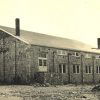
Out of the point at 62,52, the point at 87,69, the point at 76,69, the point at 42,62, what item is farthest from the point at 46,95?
the point at 87,69

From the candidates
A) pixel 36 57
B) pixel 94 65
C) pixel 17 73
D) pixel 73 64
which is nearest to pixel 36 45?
pixel 36 57

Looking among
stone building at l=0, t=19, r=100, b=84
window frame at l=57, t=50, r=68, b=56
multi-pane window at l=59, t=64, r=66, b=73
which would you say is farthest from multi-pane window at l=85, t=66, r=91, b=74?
window frame at l=57, t=50, r=68, b=56

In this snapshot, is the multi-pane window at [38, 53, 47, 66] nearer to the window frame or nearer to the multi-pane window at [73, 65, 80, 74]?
the window frame

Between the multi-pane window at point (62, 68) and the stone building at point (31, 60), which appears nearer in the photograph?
the stone building at point (31, 60)

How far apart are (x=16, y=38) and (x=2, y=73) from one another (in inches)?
214

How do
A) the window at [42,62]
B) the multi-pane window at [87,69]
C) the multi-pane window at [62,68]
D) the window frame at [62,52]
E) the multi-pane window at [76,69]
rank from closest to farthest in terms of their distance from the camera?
the window at [42,62]
the window frame at [62,52]
the multi-pane window at [62,68]
the multi-pane window at [76,69]
the multi-pane window at [87,69]

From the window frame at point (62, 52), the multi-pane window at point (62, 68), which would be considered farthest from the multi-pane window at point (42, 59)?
the multi-pane window at point (62, 68)

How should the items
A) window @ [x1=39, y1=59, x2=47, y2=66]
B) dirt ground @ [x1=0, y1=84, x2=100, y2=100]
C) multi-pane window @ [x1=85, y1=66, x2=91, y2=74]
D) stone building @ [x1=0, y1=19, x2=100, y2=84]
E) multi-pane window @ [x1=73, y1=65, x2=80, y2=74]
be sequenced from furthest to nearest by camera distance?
multi-pane window @ [x1=85, y1=66, x2=91, y2=74] → multi-pane window @ [x1=73, y1=65, x2=80, y2=74] → window @ [x1=39, y1=59, x2=47, y2=66] → stone building @ [x1=0, y1=19, x2=100, y2=84] → dirt ground @ [x1=0, y1=84, x2=100, y2=100]

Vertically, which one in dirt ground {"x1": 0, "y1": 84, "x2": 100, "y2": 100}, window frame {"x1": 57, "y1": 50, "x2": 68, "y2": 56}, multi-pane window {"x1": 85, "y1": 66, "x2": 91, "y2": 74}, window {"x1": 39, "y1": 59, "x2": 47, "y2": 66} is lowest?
dirt ground {"x1": 0, "y1": 84, "x2": 100, "y2": 100}

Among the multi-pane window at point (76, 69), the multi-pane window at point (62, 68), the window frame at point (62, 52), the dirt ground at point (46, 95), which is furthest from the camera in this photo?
the multi-pane window at point (76, 69)

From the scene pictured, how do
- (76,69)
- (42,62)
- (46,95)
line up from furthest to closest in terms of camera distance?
(76,69)
(42,62)
(46,95)

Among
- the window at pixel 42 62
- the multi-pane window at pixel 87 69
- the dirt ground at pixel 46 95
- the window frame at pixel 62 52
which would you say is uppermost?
the window frame at pixel 62 52

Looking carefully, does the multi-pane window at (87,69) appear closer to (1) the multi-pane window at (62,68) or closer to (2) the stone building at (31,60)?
(2) the stone building at (31,60)

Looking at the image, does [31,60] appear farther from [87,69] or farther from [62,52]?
[87,69]
